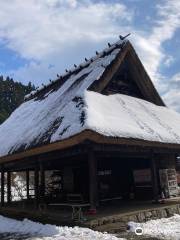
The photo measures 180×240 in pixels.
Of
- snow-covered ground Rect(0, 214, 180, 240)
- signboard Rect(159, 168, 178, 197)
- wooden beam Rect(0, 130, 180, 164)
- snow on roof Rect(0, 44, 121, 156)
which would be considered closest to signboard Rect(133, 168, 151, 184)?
signboard Rect(159, 168, 178, 197)

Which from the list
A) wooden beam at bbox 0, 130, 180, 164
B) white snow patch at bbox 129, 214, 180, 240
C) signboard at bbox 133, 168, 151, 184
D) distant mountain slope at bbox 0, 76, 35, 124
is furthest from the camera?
distant mountain slope at bbox 0, 76, 35, 124

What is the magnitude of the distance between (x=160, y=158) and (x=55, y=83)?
23.3 feet

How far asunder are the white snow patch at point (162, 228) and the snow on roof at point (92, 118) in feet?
8.88

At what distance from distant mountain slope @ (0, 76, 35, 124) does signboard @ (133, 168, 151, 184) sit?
3708cm

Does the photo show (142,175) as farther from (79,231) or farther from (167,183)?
(79,231)

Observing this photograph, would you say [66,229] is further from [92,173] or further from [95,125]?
[95,125]

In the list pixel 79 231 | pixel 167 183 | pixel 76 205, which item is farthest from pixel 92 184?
pixel 167 183

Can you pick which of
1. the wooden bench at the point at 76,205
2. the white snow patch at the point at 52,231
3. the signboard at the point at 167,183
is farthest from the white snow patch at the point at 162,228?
the signboard at the point at 167,183

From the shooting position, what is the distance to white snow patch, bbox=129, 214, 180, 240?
9383 millimetres

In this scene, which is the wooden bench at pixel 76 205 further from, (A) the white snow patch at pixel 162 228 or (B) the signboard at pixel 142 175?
(B) the signboard at pixel 142 175

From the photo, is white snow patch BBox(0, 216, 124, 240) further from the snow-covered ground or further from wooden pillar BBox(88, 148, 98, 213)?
wooden pillar BBox(88, 148, 98, 213)

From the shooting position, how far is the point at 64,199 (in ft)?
55.6

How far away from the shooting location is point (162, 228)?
10.3m

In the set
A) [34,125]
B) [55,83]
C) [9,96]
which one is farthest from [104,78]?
[9,96]
